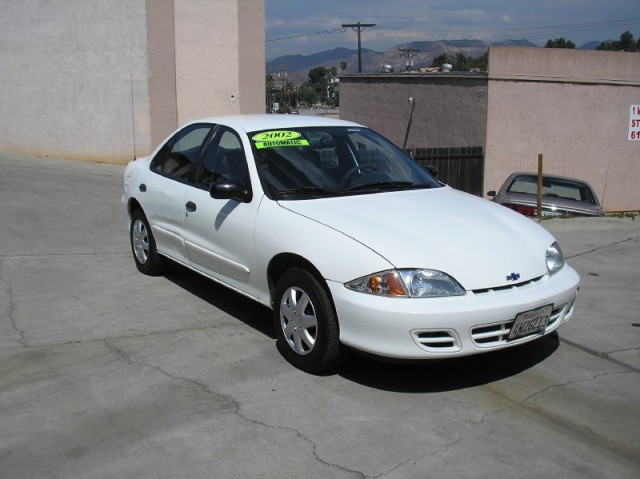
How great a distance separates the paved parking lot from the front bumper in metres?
0.35

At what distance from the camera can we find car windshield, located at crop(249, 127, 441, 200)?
5.50 m

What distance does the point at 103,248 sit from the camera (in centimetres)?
852

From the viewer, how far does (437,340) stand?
4.40 m

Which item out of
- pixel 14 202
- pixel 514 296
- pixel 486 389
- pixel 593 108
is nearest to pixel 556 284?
pixel 514 296

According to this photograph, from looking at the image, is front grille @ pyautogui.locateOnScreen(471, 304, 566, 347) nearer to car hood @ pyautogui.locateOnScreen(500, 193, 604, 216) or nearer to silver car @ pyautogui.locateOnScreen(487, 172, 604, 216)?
silver car @ pyautogui.locateOnScreen(487, 172, 604, 216)

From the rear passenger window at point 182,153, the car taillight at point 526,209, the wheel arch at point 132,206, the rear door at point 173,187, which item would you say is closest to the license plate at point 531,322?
the rear door at point 173,187

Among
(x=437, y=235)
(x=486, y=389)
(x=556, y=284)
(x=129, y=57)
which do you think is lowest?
(x=486, y=389)

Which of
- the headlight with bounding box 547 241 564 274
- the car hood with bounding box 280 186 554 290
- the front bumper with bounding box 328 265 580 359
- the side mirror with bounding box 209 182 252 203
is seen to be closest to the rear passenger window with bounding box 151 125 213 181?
the side mirror with bounding box 209 182 252 203

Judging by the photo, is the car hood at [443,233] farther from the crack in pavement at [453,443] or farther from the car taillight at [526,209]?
the car taillight at [526,209]

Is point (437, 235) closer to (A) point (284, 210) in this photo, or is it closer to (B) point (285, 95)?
(A) point (284, 210)

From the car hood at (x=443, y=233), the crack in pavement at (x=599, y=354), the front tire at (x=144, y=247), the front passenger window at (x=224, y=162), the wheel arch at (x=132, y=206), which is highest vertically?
the front passenger window at (x=224, y=162)

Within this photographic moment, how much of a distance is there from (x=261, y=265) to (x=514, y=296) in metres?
1.77

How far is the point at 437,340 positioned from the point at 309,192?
159cm

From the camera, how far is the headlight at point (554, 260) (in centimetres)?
503
